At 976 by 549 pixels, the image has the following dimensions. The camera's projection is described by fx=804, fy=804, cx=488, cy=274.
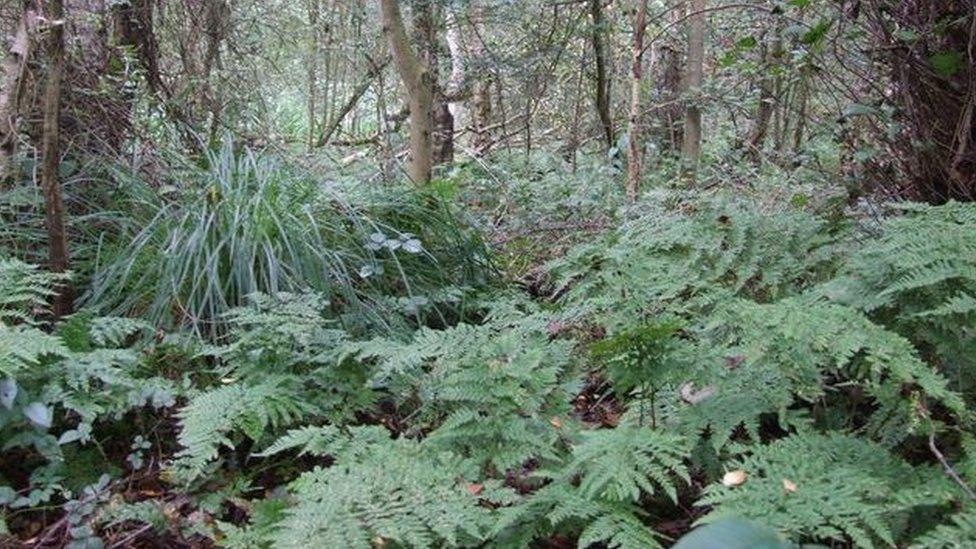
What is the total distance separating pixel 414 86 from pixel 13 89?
1829mm

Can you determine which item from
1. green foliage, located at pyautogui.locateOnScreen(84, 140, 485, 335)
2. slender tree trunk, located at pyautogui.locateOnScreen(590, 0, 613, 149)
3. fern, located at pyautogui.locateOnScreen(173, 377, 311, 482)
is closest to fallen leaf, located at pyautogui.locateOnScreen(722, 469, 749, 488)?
fern, located at pyautogui.locateOnScreen(173, 377, 311, 482)

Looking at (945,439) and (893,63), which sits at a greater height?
(893,63)

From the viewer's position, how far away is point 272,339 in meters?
2.57

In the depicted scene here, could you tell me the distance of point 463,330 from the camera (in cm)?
244

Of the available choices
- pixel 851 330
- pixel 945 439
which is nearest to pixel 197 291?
pixel 851 330

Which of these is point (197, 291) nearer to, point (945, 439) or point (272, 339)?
point (272, 339)

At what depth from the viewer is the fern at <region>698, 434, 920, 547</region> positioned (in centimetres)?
150

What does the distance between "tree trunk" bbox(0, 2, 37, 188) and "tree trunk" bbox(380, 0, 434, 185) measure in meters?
1.65

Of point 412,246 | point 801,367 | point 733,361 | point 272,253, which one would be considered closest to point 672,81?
point 412,246

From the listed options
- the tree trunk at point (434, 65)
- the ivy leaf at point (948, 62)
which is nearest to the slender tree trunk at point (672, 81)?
the tree trunk at point (434, 65)

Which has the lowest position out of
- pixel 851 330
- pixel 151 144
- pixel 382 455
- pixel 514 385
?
pixel 382 455

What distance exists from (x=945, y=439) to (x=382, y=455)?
1.34m

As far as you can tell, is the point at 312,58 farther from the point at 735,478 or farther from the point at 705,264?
the point at 735,478

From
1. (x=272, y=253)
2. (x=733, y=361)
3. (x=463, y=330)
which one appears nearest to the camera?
(x=733, y=361)
